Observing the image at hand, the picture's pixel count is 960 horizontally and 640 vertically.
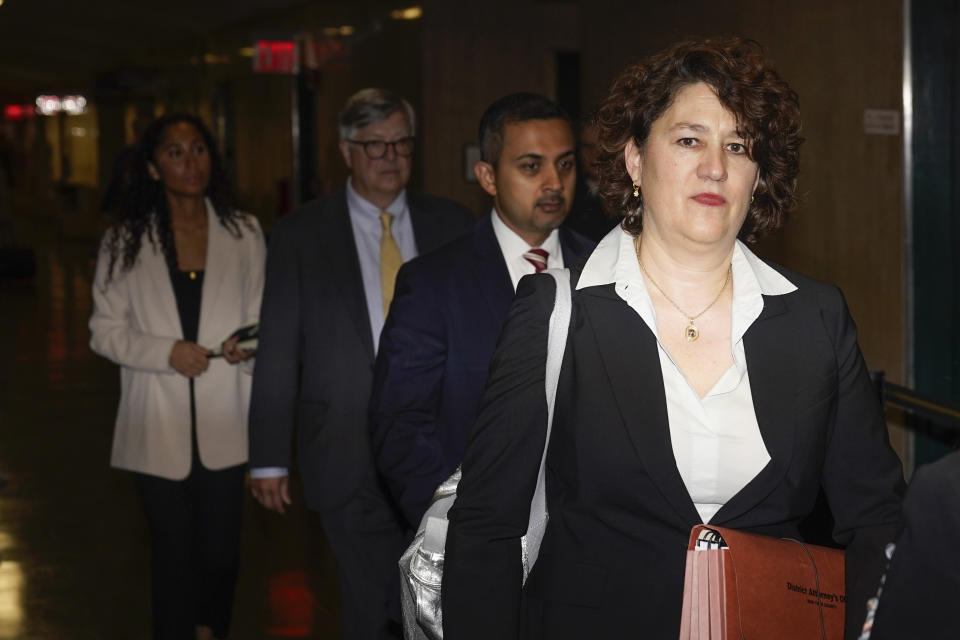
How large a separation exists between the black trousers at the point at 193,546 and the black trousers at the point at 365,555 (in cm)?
66

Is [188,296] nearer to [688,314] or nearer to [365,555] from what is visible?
[365,555]

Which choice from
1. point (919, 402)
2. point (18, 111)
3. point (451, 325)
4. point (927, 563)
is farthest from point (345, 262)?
point (18, 111)

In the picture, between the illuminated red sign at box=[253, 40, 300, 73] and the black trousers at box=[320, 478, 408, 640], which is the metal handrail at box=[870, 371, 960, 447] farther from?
the illuminated red sign at box=[253, 40, 300, 73]

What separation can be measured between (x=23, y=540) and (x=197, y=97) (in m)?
16.0

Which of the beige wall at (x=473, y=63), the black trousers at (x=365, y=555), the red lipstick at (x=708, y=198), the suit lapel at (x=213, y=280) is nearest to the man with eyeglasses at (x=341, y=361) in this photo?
the black trousers at (x=365, y=555)

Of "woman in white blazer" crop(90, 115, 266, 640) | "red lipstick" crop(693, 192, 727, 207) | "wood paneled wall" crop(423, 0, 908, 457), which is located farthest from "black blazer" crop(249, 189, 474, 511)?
"wood paneled wall" crop(423, 0, 908, 457)

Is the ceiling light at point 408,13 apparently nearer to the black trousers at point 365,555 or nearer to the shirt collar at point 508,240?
the black trousers at point 365,555

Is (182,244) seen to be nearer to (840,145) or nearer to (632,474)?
(632,474)

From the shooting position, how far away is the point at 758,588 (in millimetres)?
1869

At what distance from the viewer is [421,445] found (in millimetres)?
2930

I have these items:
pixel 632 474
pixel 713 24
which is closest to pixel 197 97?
pixel 713 24

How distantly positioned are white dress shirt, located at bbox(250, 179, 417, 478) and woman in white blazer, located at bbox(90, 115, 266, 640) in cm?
40

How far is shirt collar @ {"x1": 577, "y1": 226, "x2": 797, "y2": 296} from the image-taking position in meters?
2.07

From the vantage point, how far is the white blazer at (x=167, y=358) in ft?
14.0
